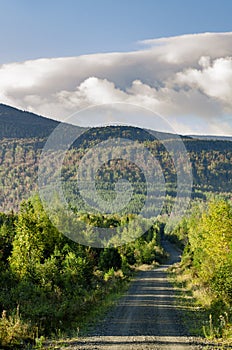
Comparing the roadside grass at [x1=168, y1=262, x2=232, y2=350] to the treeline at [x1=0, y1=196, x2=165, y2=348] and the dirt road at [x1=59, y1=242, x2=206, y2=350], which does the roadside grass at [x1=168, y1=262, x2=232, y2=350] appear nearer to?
the dirt road at [x1=59, y1=242, x2=206, y2=350]

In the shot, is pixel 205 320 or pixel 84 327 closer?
pixel 84 327

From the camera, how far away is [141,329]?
18734 mm

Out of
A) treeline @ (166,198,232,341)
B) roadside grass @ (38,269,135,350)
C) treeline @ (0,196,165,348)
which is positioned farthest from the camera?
treeline @ (166,198,232,341)

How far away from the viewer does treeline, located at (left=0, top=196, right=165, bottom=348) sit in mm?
16094

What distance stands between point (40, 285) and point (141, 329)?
1093 cm

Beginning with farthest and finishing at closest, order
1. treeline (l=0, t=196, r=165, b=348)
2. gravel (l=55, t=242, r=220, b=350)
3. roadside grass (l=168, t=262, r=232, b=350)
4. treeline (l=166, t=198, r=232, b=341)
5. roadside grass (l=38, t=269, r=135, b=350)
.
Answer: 1. treeline (l=166, t=198, r=232, b=341)
2. treeline (l=0, t=196, r=165, b=348)
3. roadside grass (l=168, t=262, r=232, b=350)
4. gravel (l=55, t=242, r=220, b=350)
5. roadside grass (l=38, t=269, r=135, b=350)

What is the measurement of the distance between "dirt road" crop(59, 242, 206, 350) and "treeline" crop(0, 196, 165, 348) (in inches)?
58.2

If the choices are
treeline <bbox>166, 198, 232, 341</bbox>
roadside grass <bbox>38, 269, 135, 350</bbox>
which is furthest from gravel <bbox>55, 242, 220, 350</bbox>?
treeline <bbox>166, 198, 232, 341</bbox>

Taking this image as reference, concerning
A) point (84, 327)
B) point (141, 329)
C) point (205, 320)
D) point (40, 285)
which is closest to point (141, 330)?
point (141, 329)

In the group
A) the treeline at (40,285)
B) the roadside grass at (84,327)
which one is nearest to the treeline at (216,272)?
the roadside grass at (84,327)

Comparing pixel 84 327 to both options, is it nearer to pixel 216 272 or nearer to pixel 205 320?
pixel 205 320

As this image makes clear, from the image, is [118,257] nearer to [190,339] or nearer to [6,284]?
[6,284]

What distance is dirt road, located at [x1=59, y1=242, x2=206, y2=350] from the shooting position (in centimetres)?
1480

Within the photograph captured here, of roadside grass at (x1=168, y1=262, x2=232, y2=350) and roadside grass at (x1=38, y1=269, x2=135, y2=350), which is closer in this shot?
roadside grass at (x1=38, y1=269, x2=135, y2=350)
